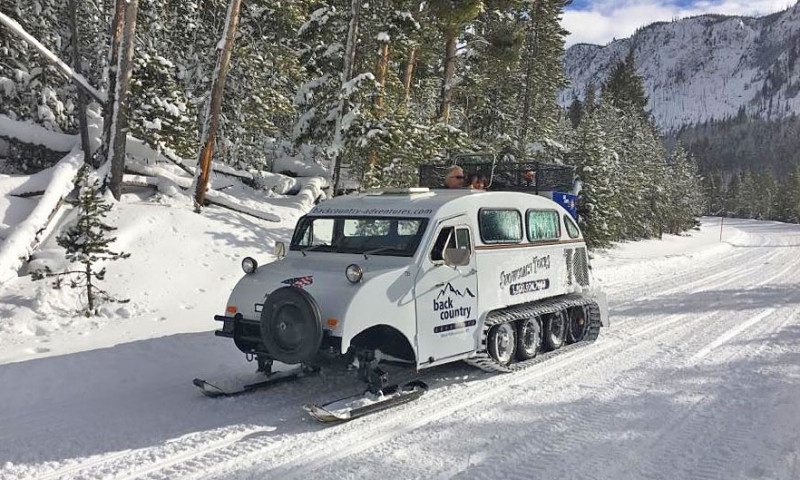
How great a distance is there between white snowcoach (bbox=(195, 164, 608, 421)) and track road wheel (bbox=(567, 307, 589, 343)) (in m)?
0.28

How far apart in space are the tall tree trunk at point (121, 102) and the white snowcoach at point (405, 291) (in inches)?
347

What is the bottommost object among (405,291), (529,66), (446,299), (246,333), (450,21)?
(246,333)

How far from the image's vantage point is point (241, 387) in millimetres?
6992

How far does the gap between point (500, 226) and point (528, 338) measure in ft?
5.85

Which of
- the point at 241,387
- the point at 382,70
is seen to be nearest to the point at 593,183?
the point at 382,70

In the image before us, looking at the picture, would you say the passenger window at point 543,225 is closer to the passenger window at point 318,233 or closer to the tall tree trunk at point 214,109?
the passenger window at point 318,233

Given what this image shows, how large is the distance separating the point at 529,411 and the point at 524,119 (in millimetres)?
26914

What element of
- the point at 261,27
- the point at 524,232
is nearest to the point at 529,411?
the point at 524,232

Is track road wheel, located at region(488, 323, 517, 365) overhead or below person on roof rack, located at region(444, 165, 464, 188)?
below

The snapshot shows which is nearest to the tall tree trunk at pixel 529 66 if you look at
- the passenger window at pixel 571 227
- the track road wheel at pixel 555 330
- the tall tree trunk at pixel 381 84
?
the tall tree trunk at pixel 381 84

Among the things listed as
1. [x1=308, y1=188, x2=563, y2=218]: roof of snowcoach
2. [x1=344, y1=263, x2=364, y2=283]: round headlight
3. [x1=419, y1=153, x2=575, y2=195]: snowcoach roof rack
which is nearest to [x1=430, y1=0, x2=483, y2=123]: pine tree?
[x1=419, y1=153, x2=575, y2=195]: snowcoach roof rack

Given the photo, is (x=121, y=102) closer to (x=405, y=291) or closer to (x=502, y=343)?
(x=405, y=291)

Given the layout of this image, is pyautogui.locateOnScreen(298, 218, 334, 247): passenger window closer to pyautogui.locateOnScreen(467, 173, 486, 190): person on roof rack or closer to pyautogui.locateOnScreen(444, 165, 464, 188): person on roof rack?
pyautogui.locateOnScreen(467, 173, 486, 190): person on roof rack

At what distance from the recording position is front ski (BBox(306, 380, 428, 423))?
586cm
